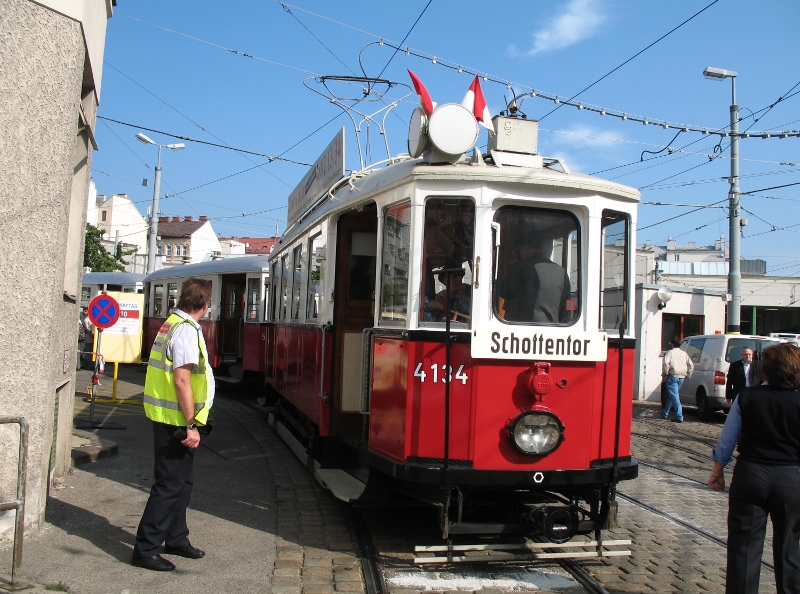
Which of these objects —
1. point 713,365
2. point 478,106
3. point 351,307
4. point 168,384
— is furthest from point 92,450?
point 713,365

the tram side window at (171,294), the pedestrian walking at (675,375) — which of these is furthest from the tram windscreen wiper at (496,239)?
the tram side window at (171,294)

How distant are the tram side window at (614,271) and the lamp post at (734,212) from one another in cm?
1325

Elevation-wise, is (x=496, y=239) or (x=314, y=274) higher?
(x=496, y=239)

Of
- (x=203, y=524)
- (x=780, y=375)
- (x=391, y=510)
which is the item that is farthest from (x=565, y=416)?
(x=203, y=524)

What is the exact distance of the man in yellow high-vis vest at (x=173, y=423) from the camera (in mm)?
5078

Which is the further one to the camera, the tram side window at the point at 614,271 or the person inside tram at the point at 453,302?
the tram side window at the point at 614,271

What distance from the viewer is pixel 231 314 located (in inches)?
708

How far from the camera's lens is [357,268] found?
7312 millimetres

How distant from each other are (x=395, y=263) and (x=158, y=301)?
18326mm

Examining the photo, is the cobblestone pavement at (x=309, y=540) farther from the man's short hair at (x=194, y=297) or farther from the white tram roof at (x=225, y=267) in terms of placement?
the white tram roof at (x=225, y=267)

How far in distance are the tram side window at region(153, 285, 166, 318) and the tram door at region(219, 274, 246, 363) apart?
4.74 m

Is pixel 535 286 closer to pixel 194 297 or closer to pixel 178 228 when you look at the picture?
pixel 194 297

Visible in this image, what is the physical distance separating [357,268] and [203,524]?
265cm

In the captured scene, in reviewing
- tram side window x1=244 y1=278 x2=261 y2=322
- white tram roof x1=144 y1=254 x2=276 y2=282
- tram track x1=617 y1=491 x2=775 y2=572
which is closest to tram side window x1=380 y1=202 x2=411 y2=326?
tram track x1=617 y1=491 x2=775 y2=572
